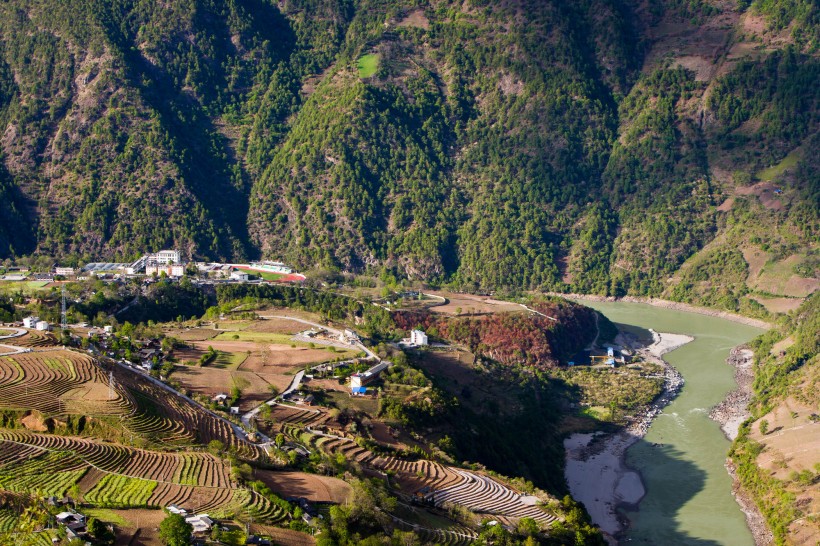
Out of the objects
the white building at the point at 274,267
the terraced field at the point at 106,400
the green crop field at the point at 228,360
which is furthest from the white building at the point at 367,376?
the white building at the point at 274,267

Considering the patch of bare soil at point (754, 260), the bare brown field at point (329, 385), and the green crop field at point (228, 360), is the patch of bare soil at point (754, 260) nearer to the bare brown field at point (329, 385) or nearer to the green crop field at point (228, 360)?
the bare brown field at point (329, 385)

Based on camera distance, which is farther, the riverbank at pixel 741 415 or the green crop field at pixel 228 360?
the green crop field at pixel 228 360

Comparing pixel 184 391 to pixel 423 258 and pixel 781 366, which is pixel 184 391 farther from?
pixel 423 258

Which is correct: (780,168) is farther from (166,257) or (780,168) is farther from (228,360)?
(228,360)

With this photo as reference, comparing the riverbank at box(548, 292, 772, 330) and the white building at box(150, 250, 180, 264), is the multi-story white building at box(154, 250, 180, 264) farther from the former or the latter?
the riverbank at box(548, 292, 772, 330)

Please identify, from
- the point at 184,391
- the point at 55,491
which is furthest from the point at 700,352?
the point at 55,491

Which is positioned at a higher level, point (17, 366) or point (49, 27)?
point (49, 27)

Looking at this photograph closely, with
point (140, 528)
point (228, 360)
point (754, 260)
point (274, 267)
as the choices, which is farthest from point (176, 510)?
point (754, 260)
